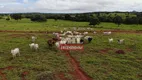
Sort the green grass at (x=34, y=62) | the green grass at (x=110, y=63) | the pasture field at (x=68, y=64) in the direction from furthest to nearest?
the green grass at (x=34, y=62) → the green grass at (x=110, y=63) → the pasture field at (x=68, y=64)

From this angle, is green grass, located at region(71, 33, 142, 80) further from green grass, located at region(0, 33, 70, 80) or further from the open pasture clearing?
green grass, located at region(0, 33, 70, 80)

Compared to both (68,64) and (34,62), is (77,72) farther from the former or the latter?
(34,62)

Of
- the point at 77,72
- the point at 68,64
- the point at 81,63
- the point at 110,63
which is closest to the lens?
the point at 77,72

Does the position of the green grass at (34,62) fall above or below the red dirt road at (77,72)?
above

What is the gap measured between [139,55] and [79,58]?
6854 mm

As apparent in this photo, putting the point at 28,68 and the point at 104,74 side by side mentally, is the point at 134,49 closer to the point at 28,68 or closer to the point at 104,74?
the point at 104,74

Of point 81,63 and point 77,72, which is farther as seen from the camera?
point 81,63

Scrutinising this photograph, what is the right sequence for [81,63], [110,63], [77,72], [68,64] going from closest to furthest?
[77,72]
[68,64]
[81,63]
[110,63]

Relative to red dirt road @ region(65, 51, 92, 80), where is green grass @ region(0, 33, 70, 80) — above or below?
above

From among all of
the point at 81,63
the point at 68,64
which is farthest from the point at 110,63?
the point at 68,64

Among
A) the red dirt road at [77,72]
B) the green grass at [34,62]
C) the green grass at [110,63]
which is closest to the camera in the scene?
the red dirt road at [77,72]

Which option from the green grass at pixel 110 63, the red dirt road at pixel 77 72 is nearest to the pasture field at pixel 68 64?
the green grass at pixel 110 63

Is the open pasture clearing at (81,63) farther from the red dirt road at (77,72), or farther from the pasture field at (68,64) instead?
the red dirt road at (77,72)

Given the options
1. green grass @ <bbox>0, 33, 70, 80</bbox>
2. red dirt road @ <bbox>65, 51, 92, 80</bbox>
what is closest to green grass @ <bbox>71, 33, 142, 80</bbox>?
red dirt road @ <bbox>65, 51, 92, 80</bbox>
